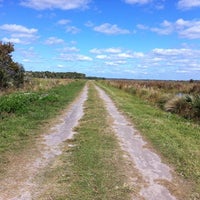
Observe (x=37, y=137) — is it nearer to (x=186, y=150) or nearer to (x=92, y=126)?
(x=92, y=126)

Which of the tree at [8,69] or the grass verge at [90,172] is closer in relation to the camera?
the grass verge at [90,172]

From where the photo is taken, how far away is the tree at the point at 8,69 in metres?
30.2

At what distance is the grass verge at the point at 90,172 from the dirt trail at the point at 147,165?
298mm

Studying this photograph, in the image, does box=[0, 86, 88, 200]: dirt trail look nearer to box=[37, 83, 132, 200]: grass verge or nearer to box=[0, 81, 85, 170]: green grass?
box=[37, 83, 132, 200]: grass verge

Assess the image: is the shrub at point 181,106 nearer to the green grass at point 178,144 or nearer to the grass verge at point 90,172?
the green grass at point 178,144

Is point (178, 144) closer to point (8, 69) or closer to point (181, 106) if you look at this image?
point (181, 106)

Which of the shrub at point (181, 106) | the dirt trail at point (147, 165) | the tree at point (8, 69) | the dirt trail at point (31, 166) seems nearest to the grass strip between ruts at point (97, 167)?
the dirt trail at point (147, 165)

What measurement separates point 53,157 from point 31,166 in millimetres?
808

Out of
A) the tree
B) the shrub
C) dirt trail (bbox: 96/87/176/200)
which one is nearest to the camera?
dirt trail (bbox: 96/87/176/200)

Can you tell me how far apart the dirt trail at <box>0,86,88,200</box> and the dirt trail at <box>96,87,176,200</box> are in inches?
66.4

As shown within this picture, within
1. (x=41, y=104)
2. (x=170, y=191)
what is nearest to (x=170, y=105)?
(x=41, y=104)

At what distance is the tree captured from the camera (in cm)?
3017

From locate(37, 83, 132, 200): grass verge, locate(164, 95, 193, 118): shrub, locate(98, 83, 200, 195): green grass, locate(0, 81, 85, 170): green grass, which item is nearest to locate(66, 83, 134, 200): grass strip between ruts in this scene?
locate(37, 83, 132, 200): grass verge

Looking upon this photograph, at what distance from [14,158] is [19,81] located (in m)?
26.7
